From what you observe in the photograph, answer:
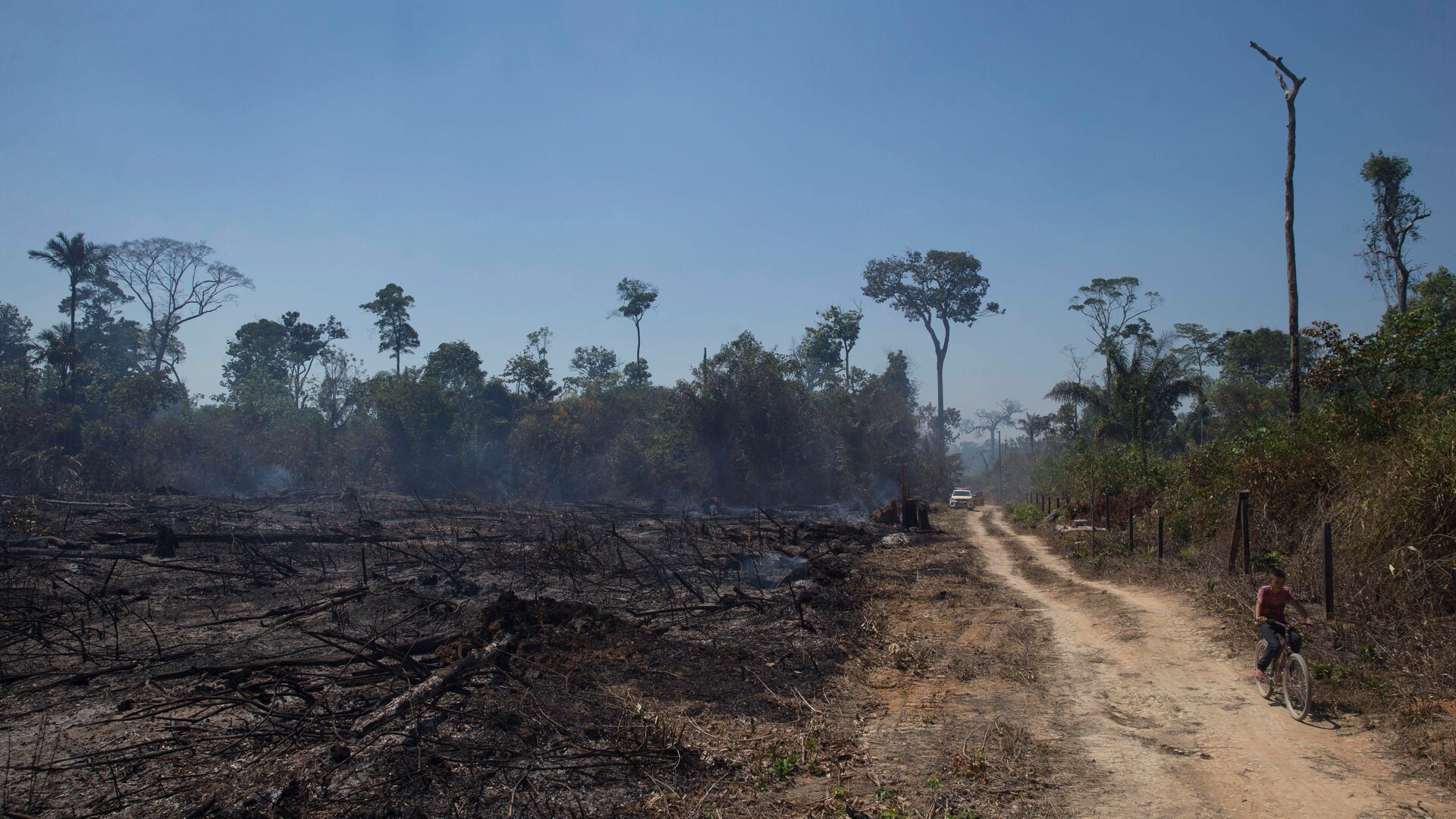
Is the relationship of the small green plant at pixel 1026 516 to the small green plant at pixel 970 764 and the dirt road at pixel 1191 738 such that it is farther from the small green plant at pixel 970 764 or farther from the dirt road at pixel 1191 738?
the small green plant at pixel 970 764

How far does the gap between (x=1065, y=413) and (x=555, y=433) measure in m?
32.1

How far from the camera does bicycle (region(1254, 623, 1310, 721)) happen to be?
7355mm

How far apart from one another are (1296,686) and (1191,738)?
1254 millimetres

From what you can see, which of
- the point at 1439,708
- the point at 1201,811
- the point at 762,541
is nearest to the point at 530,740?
the point at 1201,811

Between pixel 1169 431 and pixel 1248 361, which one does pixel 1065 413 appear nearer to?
pixel 1169 431

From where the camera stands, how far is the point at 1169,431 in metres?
47.7

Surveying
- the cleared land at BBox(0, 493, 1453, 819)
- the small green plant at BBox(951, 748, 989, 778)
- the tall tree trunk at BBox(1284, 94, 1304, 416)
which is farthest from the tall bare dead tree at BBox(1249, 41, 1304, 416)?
the small green plant at BBox(951, 748, 989, 778)

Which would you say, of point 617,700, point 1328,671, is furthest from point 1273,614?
point 617,700

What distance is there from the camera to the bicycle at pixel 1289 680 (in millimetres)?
7355

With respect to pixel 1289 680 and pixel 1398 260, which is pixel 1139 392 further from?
pixel 1289 680

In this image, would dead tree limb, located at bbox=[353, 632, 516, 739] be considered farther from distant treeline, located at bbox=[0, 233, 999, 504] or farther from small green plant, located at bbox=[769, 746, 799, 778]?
distant treeline, located at bbox=[0, 233, 999, 504]

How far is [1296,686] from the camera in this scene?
7.60 m

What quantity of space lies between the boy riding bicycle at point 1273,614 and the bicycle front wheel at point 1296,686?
27 centimetres

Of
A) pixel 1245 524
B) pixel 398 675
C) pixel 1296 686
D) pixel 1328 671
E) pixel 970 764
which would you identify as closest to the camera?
pixel 970 764
